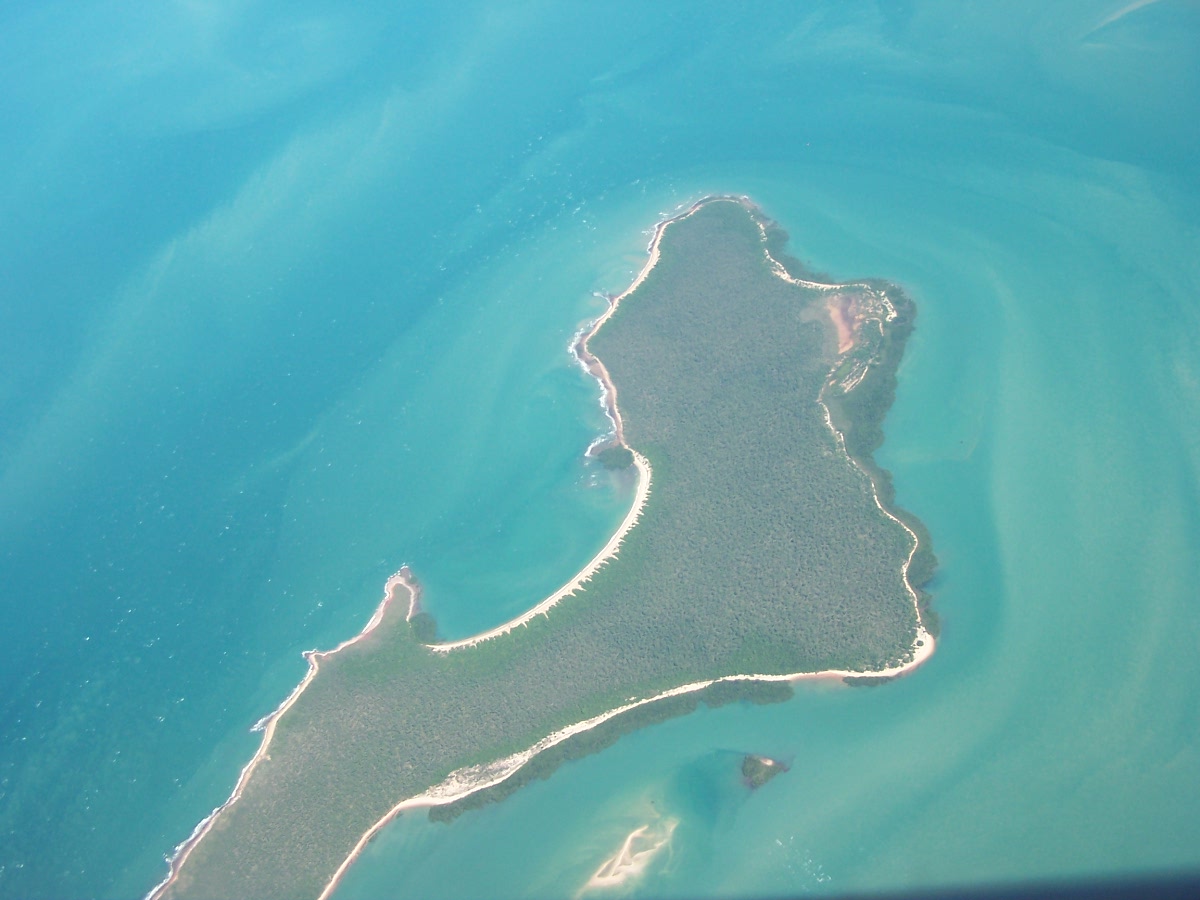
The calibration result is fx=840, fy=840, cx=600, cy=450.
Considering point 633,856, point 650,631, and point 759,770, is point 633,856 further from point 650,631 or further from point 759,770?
point 650,631

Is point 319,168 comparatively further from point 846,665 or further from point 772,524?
point 846,665

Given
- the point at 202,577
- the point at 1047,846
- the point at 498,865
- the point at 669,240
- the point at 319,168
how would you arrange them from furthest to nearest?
1. the point at 319,168
2. the point at 669,240
3. the point at 202,577
4. the point at 498,865
5. the point at 1047,846

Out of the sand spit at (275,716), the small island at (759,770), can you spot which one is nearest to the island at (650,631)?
the sand spit at (275,716)

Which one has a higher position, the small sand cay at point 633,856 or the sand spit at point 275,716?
the sand spit at point 275,716

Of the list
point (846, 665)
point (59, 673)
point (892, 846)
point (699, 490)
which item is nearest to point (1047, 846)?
point (892, 846)

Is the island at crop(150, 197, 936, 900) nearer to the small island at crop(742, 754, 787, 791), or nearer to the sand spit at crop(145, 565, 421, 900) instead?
the sand spit at crop(145, 565, 421, 900)

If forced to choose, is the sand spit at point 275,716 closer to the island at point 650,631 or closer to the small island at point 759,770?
the island at point 650,631

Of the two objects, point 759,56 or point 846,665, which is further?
point 759,56
